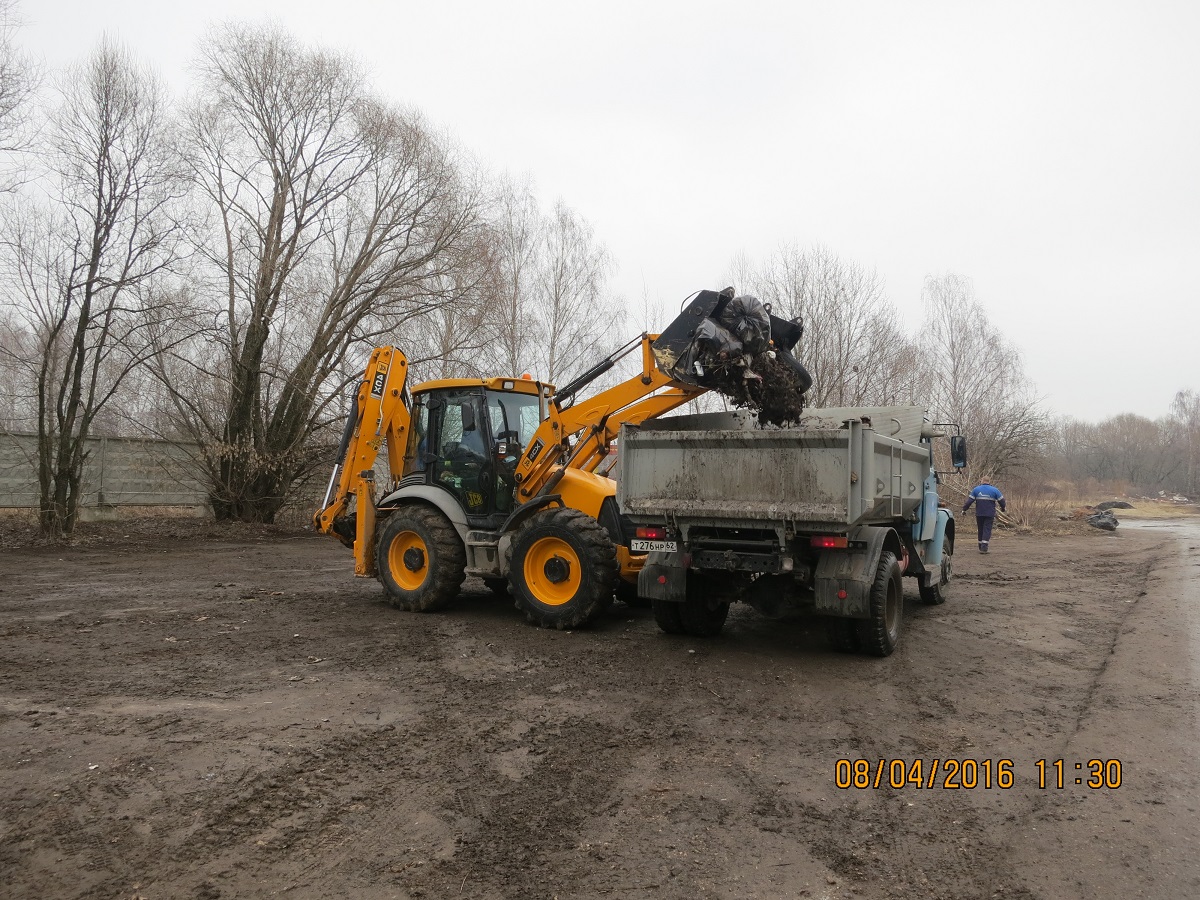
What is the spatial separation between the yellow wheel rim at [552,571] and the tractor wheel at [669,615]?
0.77 metres

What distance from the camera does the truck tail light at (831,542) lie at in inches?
247

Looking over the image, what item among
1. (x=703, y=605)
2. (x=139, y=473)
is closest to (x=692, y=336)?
(x=703, y=605)

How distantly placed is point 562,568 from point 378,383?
3.06 metres

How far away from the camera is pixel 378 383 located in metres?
9.06

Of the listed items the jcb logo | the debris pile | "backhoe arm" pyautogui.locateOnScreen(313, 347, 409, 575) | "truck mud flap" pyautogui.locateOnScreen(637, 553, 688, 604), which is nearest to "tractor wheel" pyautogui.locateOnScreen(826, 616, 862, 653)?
"truck mud flap" pyautogui.locateOnScreen(637, 553, 688, 604)

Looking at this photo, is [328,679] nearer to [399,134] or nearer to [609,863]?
[609,863]

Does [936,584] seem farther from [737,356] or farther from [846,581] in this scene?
[737,356]

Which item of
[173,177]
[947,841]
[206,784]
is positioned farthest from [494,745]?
[173,177]

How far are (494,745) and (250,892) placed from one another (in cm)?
175

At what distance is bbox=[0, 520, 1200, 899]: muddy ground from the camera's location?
3232 millimetres

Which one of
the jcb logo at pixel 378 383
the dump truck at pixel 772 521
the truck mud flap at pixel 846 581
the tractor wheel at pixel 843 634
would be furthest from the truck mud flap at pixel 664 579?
the jcb logo at pixel 378 383

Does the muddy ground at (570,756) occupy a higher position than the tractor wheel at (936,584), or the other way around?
the tractor wheel at (936,584)

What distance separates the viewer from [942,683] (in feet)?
19.9

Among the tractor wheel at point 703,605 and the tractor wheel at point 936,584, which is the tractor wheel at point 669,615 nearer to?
the tractor wheel at point 703,605
